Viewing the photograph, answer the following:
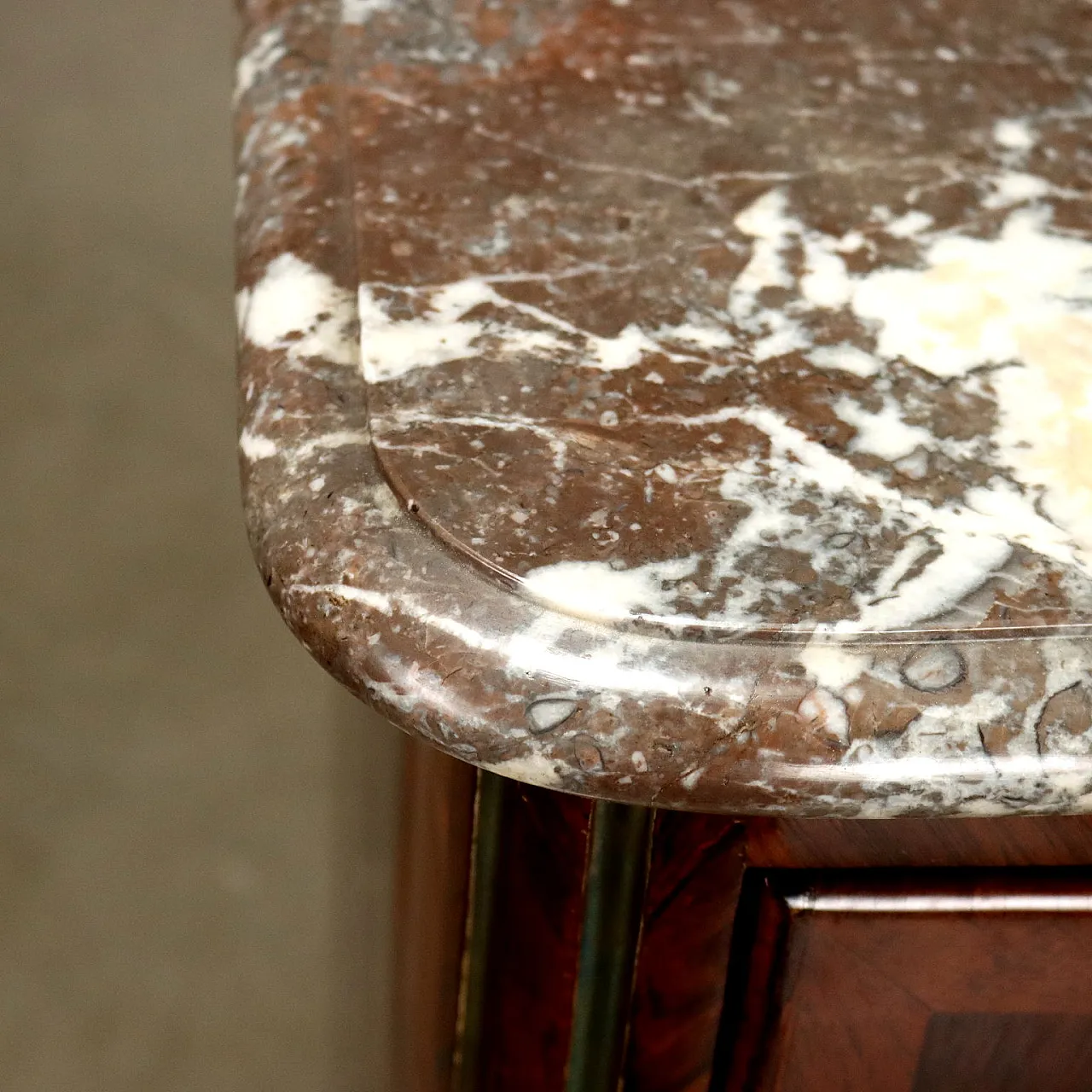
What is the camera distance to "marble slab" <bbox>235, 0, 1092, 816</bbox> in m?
0.34

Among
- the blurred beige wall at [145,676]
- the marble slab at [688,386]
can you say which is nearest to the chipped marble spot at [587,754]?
the marble slab at [688,386]

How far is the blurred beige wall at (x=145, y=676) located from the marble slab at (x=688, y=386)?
0.21 meters

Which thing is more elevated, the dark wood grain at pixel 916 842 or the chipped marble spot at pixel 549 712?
the chipped marble spot at pixel 549 712

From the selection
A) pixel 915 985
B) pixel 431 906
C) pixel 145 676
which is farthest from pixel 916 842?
pixel 145 676

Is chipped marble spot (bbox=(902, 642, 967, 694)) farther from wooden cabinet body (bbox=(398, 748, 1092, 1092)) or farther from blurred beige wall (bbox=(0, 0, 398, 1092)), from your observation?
blurred beige wall (bbox=(0, 0, 398, 1092))

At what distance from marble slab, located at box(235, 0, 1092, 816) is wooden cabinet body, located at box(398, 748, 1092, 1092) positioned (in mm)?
53

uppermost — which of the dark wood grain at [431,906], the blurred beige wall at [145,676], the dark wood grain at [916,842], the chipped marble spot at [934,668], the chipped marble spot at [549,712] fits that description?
the chipped marble spot at [934,668]

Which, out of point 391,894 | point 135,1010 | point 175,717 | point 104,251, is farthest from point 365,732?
point 104,251

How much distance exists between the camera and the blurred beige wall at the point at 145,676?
3.82ft

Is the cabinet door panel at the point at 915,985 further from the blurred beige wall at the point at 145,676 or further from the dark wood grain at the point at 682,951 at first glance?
the blurred beige wall at the point at 145,676

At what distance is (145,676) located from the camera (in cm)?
144

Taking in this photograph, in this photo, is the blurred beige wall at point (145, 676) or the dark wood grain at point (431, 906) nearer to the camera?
the dark wood grain at point (431, 906)

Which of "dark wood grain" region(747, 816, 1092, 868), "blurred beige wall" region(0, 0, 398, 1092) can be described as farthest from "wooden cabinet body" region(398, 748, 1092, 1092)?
"blurred beige wall" region(0, 0, 398, 1092)

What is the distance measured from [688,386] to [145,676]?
3.74ft
